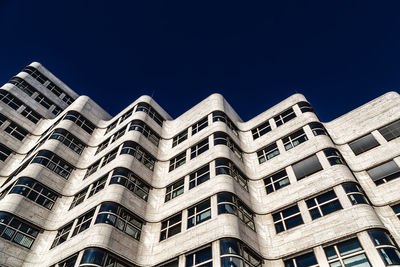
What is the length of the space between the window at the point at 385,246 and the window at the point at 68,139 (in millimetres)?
26113

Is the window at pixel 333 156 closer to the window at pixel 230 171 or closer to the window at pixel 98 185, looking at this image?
the window at pixel 230 171

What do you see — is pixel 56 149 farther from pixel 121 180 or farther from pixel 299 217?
pixel 299 217

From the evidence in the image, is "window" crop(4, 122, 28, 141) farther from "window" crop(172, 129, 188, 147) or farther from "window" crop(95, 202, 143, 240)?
"window" crop(95, 202, 143, 240)

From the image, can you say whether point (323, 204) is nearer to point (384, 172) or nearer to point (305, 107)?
point (384, 172)

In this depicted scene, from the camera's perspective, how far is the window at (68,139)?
28.3 meters

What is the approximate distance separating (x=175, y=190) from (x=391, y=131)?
703 inches

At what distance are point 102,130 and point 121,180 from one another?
1317cm

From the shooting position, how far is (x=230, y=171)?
21.8m

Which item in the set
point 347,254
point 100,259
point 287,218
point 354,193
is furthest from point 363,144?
point 100,259

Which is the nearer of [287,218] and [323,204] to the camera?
[323,204]

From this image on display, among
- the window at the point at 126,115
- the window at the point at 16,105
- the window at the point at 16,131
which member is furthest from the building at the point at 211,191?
the window at the point at 16,105

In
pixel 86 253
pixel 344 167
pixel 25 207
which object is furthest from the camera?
pixel 25 207

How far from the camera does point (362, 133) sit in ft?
79.2

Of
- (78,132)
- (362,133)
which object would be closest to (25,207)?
(78,132)
